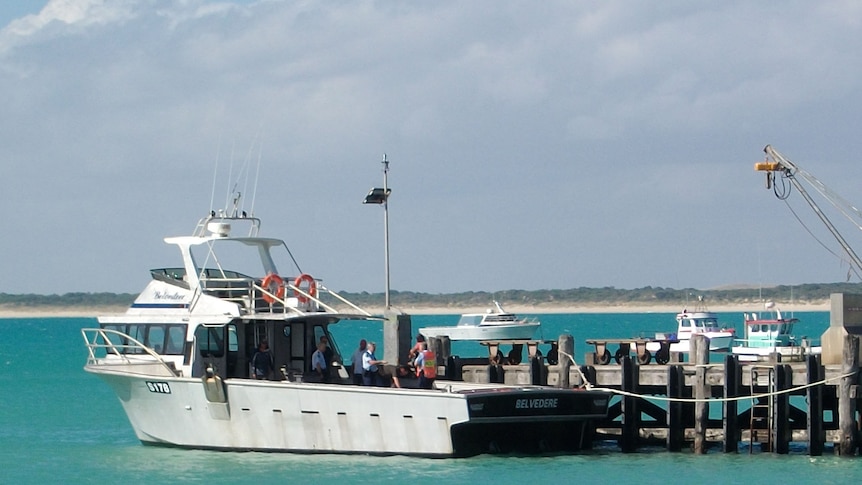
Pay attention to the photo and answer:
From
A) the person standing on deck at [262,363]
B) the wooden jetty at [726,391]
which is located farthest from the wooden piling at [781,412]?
the person standing on deck at [262,363]

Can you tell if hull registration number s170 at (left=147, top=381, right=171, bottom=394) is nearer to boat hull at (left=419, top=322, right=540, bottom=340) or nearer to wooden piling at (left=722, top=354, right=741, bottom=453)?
wooden piling at (left=722, top=354, right=741, bottom=453)

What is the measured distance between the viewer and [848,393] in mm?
25438

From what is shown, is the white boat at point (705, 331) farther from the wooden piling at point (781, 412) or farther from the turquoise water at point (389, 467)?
the wooden piling at point (781, 412)

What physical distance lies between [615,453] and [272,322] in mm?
7000

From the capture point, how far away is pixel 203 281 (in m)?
28.8

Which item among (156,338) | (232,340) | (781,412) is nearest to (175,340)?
(156,338)

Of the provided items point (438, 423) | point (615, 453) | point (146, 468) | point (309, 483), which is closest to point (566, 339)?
point (615, 453)

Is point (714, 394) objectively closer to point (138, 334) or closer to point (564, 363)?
point (564, 363)

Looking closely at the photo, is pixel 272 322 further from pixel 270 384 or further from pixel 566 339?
pixel 566 339

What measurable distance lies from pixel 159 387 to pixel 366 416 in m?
4.78

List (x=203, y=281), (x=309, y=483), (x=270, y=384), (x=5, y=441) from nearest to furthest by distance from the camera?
(x=309, y=483) < (x=270, y=384) < (x=203, y=281) < (x=5, y=441)

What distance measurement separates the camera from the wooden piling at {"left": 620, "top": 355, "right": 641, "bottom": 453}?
27406mm

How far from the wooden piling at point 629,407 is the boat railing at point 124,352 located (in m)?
8.52

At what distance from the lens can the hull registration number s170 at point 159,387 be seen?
28.4 metres
